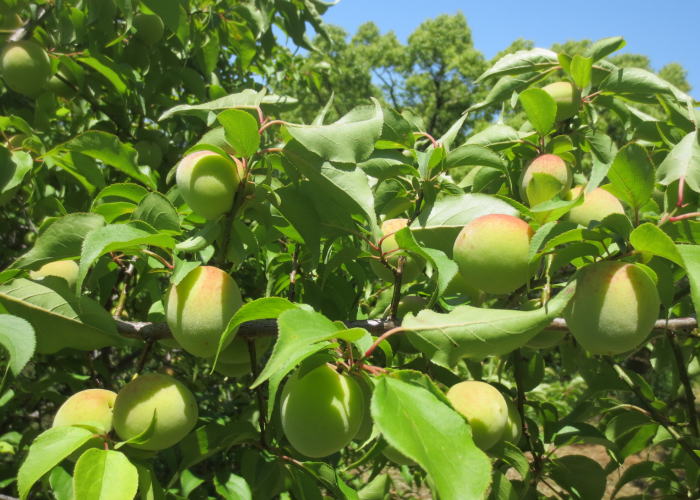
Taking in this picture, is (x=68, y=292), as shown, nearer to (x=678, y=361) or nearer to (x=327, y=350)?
(x=327, y=350)

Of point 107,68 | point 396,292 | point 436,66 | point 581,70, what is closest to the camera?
point 396,292

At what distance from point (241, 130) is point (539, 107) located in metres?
0.53

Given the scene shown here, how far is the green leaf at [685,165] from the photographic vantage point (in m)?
0.74

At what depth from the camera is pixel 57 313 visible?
828 mm

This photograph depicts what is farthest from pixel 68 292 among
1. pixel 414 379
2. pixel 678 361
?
pixel 678 361

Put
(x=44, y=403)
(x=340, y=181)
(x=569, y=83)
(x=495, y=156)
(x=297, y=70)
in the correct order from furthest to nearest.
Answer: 1. (x=297, y=70)
2. (x=44, y=403)
3. (x=569, y=83)
4. (x=495, y=156)
5. (x=340, y=181)

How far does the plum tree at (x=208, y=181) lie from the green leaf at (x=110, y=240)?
79 millimetres

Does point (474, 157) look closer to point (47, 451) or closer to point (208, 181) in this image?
point (208, 181)

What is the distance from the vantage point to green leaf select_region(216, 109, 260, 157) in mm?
727

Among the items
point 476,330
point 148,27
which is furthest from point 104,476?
point 148,27

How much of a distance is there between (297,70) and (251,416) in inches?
117

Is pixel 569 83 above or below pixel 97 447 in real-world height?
above

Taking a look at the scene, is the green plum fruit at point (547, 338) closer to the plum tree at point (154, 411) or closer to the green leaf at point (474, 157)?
the green leaf at point (474, 157)

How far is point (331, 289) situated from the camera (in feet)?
3.85
